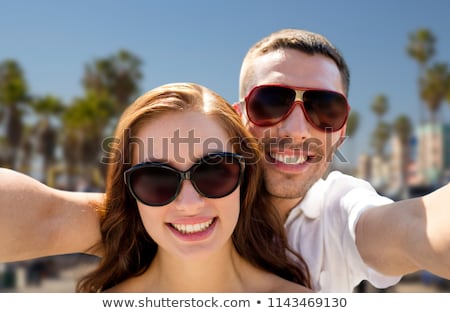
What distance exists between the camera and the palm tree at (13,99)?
92.7 ft

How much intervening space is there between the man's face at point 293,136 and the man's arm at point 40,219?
91 centimetres

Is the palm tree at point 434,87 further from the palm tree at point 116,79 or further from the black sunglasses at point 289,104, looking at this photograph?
the black sunglasses at point 289,104

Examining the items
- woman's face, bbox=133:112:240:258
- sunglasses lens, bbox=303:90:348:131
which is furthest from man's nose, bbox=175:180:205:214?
sunglasses lens, bbox=303:90:348:131

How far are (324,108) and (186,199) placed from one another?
0.93 m

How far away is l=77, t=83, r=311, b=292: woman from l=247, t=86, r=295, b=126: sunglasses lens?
0.26m

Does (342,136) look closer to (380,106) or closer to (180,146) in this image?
(180,146)

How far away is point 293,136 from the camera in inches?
94.3

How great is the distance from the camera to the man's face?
7.94 ft

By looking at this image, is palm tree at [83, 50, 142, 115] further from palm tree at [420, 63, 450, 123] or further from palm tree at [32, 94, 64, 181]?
palm tree at [420, 63, 450, 123]

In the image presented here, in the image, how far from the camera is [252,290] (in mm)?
2225

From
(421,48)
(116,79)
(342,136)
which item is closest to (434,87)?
(421,48)

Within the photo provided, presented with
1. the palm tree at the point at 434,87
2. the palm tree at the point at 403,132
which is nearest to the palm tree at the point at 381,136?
the palm tree at the point at 403,132

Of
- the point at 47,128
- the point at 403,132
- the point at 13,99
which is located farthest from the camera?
the point at 403,132

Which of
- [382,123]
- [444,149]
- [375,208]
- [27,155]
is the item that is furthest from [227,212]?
[382,123]
